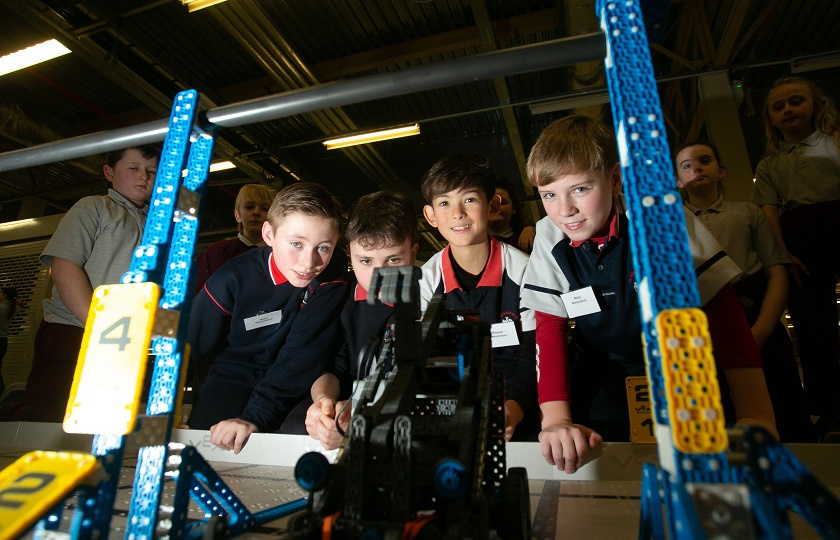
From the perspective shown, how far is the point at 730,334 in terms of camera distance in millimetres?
1338

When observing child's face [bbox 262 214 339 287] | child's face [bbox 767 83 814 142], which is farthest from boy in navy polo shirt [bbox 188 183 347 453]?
child's face [bbox 767 83 814 142]

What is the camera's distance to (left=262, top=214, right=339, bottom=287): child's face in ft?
6.43

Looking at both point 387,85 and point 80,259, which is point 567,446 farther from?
point 80,259

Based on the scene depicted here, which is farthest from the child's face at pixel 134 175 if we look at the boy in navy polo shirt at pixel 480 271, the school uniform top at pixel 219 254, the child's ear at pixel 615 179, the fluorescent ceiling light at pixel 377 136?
the fluorescent ceiling light at pixel 377 136

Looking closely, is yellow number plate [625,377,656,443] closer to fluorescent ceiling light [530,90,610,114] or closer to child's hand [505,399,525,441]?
child's hand [505,399,525,441]

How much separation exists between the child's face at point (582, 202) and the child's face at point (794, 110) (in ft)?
5.52

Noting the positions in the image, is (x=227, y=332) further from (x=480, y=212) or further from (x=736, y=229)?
(x=736, y=229)

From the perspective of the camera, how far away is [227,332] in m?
2.13

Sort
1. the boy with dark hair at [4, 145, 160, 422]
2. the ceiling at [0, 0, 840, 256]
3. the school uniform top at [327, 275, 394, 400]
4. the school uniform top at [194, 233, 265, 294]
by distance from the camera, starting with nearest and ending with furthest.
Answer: the school uniform top at [327, 275, 394, 400] < the boy with dark hair at [4, 145, 160, 422] < the school uniform top at [194, 233, 265, 294] < the ceiling at [0, 0, 840, 256]

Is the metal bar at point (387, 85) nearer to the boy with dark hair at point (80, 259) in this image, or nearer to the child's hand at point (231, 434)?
the child's hand at point (231, 434)

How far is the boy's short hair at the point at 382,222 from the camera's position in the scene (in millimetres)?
1976

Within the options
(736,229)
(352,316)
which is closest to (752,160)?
(736,229)

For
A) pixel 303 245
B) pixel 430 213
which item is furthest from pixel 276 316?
pixel 430 213

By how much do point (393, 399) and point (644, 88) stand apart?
694 millimetres
